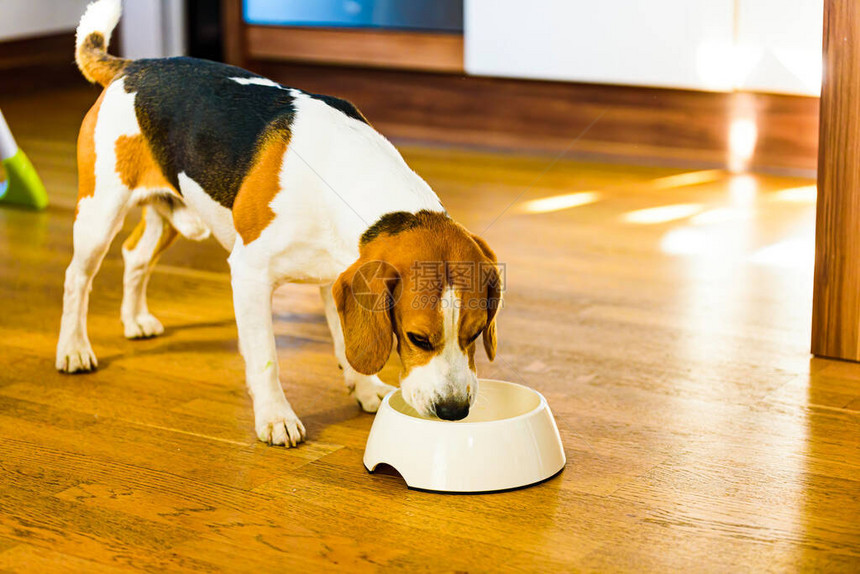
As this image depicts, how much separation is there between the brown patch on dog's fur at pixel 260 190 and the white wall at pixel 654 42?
262cm

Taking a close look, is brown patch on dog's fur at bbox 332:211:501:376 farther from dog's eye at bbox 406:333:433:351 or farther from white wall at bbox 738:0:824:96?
white wall at bbox 738:0:824:96

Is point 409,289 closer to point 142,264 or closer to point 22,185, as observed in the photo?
point 142,264

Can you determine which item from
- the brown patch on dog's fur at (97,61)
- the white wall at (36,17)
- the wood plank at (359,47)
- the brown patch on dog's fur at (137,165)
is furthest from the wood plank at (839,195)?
the white wall at (36,17)

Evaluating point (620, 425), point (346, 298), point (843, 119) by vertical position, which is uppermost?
point (843, 119)

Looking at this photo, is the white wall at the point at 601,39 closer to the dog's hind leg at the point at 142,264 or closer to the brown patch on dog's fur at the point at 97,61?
the dog's hind leg at the point at 142,264

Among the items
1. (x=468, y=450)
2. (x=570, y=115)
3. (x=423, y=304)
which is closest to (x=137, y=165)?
(x=423, y=304)

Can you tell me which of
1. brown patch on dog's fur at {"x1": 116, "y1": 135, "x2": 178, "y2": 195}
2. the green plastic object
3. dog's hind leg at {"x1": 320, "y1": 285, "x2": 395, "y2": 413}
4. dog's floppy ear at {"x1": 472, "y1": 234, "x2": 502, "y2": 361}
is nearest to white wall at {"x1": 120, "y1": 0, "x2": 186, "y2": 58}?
the green plastic object

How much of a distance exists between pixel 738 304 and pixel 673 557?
147 cm

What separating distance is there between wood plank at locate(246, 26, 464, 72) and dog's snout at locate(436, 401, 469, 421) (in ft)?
11.2

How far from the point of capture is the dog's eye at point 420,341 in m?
1.93

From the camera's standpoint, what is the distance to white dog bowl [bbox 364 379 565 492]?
78.6 inches

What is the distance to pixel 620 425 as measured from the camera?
235 centimetres

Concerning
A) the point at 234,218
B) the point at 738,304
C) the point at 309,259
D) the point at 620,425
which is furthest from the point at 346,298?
the point at 738,304

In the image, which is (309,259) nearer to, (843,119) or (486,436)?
(486,436)
